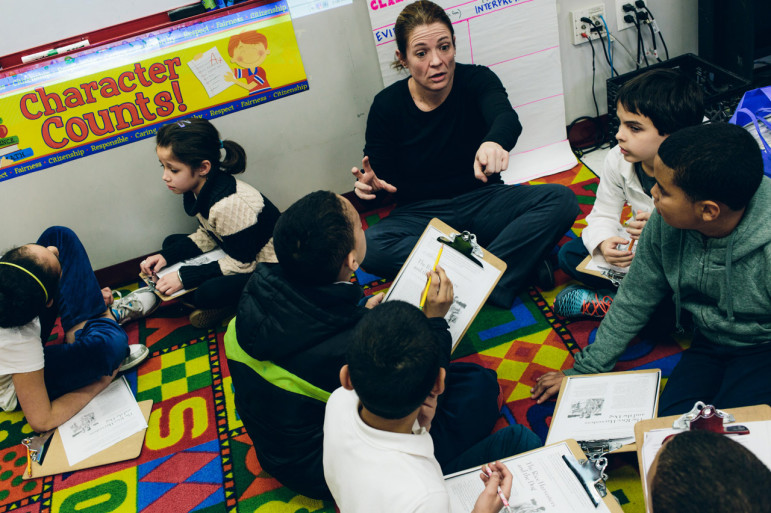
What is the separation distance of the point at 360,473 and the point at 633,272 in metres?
1.00

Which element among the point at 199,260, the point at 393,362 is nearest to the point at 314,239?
the point at 393,362

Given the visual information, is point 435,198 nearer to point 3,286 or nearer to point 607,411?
point 607,411

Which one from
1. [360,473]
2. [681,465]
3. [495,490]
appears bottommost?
[495,490]

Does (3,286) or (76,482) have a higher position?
(3,286)

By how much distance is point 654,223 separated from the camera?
1646mm

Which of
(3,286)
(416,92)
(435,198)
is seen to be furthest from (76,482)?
(416,92)

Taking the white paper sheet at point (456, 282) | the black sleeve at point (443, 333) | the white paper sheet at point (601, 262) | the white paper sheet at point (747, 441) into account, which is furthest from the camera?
the white paper sheet at point (601, 262)

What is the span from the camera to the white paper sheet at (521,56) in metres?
2.70

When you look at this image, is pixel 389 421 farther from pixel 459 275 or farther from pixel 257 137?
pixel 257 137

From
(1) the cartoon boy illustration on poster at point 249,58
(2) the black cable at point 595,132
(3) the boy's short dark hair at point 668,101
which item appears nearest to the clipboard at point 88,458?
(1) the cartoon boy illustration on poster at point 249,58

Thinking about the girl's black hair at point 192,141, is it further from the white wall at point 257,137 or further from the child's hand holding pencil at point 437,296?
the child's hand holding pencil at point 437,296

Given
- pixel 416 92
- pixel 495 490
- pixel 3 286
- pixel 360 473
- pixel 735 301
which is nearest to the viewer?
pixel 360 473

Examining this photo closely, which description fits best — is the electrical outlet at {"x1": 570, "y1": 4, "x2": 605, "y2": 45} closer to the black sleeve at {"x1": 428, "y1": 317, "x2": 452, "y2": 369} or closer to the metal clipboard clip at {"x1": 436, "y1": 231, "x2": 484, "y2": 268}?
the metal clipboard clip at {"x1": 436, "y1": 231, "x2": 484, "y2": 268}

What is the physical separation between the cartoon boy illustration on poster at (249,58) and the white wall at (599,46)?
132 centimetres
